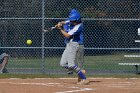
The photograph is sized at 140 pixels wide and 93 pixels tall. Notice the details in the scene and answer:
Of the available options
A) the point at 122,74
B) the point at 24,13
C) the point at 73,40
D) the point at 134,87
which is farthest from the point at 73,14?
the point at 24,13

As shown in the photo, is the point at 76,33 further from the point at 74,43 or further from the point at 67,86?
the point at 67,86

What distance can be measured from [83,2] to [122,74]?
4615mm

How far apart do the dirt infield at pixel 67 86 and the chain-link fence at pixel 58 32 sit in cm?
521

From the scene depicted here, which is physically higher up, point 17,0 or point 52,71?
point 17,0

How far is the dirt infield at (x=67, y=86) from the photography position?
1295 cm

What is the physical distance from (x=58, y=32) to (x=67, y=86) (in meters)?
8.40

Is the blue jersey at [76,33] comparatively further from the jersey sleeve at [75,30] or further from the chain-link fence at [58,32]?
the chain-link fence at [58,32]

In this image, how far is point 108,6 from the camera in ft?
75.9

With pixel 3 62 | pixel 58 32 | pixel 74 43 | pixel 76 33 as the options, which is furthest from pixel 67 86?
pixel 58 32

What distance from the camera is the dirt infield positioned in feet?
42.5

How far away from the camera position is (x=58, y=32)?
2211 cm

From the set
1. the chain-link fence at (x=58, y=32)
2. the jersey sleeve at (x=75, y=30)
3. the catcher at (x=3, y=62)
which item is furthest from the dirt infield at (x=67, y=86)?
the chain-link fence at (x=58, y=32)

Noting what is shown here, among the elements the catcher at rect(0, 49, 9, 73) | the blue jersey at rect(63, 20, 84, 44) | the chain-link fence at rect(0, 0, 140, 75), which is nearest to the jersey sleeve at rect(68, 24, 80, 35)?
the blue jersey at rect(63, 20, 84, 44)

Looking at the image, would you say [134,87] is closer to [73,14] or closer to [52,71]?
[73,14]
